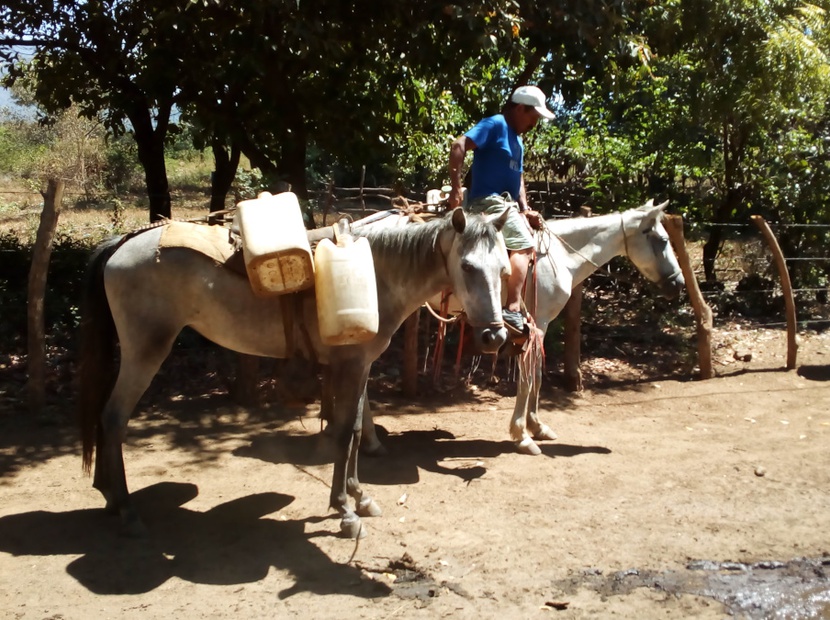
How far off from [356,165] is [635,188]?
3328 mm

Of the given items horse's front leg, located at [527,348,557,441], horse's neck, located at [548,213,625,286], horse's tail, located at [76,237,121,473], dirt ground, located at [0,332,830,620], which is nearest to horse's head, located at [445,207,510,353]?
dirt ground, located at [0,332,830,620]

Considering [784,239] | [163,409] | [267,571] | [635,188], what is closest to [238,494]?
[267,571]

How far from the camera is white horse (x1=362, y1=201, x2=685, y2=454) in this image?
234 inches

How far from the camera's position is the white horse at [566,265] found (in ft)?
19.5

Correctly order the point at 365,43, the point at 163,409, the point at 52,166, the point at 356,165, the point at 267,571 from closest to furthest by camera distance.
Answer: the point at 267,571, the point at 163,409, the point at 365,43, the point at 356,165, the point at 52,166

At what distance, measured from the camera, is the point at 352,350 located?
4.33 meters

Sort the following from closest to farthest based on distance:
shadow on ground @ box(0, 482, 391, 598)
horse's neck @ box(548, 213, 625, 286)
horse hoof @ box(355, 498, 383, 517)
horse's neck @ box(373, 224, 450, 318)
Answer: shadow on ground @ box(0, 482, 391, 598)
horse's neck @ box(373, 224, 450, 318)
horse hoof @ box(355, 498, 383, 517)
horse's neck @ box(548, 213, 625, 286)

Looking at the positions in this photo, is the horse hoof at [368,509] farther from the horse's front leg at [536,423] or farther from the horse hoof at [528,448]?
the horse's front leg at [536,423]

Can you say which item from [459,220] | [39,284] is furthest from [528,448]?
[39,284]

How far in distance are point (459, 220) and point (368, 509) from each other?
175cm

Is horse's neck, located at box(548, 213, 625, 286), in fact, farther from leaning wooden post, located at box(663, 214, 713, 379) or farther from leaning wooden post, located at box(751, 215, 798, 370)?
leaning wooden post, located at box(751, 215, 798, 370)

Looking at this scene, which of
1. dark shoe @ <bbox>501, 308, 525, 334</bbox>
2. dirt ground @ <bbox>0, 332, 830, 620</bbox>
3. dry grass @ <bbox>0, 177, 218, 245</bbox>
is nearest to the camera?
dirt ground @ <bbox>0, 332, 830, 620</bbox>

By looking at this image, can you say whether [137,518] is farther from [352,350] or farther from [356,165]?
[356,165]

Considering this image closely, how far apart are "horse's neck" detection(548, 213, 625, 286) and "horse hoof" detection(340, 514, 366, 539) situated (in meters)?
2.89
